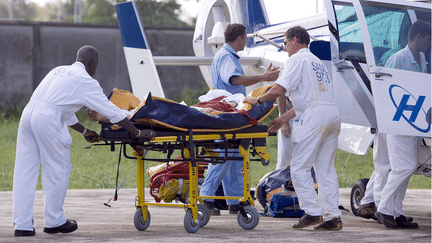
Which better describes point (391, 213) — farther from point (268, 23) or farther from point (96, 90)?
point (268, 23)

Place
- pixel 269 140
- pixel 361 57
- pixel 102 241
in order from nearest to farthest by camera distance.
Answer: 1. pixel 102 241
2. pixel 361 57
3. pixel 269 140

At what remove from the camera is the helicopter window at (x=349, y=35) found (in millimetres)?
6227

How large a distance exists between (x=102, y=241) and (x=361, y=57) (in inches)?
120

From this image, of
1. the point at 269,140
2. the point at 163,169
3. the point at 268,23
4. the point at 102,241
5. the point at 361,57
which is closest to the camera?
the point at 102,241

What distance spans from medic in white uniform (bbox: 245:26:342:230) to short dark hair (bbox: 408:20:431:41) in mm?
830

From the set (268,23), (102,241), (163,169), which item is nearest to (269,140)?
(268,23)

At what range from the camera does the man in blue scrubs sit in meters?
6.62

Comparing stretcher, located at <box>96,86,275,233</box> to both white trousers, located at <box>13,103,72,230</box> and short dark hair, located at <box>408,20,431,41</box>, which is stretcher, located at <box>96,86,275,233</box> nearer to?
white trousers, located at <box>13,103,72,230</box>

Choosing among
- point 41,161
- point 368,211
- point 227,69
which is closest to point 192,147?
point 41,161

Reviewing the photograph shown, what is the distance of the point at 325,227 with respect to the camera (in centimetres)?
577

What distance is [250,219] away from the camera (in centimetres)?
578

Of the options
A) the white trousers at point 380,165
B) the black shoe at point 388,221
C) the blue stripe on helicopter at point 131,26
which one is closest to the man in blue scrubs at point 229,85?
the white trousers at point 380,165

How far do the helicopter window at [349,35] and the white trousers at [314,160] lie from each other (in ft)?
2.38

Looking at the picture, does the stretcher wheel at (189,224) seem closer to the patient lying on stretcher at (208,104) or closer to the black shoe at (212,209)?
the patient lying on stretcher at (208,104)
